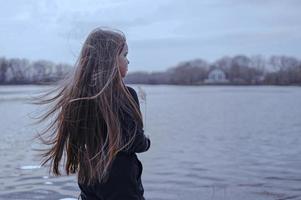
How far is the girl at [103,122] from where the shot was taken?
2695 millimetres

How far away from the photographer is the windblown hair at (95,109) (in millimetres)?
2684

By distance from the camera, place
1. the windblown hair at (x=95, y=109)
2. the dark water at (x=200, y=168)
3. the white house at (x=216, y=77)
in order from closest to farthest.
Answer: the windblown hair at (x=95, y=109) < the dark water at (x=200, y=168) < the white house at (x=216, y=77)

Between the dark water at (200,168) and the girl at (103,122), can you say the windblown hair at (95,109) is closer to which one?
the girl at (103,122)

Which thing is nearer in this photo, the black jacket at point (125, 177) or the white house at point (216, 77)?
the black jacket at point (125, 177)

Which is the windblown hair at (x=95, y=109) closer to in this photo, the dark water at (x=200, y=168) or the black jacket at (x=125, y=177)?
the black jacket at (x=125, y=177)

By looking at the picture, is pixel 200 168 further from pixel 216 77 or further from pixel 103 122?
pixel 216 77

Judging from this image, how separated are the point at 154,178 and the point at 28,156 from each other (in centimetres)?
591

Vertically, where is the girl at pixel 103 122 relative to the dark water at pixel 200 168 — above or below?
above

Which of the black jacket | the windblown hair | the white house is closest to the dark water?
the windblown hair

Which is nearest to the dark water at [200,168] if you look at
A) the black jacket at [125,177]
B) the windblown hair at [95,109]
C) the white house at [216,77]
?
the windblown hair at [95,109]

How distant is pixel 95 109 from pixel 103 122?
0.26ft

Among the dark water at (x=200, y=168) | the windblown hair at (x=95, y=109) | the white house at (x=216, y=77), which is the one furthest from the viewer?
the white house at (x=216, y=77)

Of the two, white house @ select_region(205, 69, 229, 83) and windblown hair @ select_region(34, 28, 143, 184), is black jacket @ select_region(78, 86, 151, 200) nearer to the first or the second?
windblown hair @ select_region(34, 28, 143, 184)

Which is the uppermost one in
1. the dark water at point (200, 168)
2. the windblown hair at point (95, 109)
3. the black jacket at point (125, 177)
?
the windblown hair at point (95, 109)
